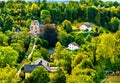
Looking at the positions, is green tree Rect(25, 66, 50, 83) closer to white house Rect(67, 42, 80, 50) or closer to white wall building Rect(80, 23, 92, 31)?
white house Rect(67, 42, 80, 50)

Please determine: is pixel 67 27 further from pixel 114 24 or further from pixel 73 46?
pixel 114 24

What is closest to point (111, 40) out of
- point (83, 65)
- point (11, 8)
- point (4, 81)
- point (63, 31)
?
point (83, 65)

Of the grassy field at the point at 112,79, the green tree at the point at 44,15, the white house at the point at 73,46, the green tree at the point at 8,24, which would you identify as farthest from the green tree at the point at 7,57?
the green tree at the point at 44,15

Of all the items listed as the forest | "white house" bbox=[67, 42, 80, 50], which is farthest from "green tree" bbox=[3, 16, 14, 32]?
"white house" bbox=[67, 42, 80, 50]

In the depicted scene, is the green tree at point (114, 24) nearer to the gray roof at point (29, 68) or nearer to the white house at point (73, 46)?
the white house at point (73, 46)

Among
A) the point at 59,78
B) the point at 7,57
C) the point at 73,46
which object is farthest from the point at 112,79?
the point at 73,46
